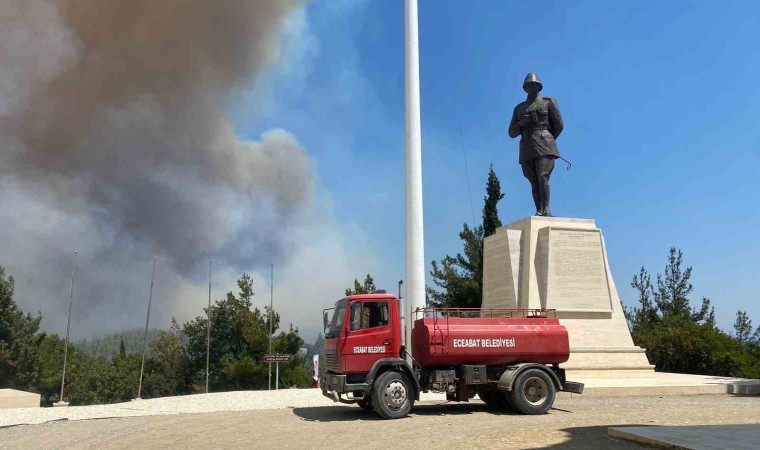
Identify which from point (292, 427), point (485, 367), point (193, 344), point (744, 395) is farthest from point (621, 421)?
point (193, 344)

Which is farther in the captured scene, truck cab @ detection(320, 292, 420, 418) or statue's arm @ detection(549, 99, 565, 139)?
statue's arm @ detection(549, 99, 565, 139)

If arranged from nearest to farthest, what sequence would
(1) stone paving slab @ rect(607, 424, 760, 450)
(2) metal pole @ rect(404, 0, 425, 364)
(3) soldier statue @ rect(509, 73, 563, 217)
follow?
1. (1) stone paving slab @ rect(607, 424, 760, 450)
2. (2) metal pole @ rect(404, 0, 425, 364)
3. (3) soldier statue @ rect(509, 73, 563, 217)

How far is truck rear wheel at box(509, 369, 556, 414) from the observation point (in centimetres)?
1523

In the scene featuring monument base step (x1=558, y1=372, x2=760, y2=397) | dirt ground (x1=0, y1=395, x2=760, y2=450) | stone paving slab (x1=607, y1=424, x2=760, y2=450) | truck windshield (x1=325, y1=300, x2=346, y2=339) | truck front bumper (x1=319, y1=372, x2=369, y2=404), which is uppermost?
truck windshield (x1=325, y1=300, x2=346, y2=339)

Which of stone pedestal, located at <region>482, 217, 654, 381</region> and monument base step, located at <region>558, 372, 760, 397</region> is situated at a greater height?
stone pedestal, located at <region>482, 217, 654, 381</region>

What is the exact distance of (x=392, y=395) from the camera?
14586 millimetres

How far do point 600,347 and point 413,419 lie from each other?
1230 cm

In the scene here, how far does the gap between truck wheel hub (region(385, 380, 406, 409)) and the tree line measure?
39014 mm

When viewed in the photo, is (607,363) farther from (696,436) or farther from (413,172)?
(696,436)

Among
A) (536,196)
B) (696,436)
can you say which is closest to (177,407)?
(696,436)

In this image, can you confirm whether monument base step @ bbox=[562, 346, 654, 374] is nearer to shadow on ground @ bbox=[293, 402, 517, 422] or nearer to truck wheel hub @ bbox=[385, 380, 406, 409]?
shadow on ground @ bbox=[293, 402, 517, 422]

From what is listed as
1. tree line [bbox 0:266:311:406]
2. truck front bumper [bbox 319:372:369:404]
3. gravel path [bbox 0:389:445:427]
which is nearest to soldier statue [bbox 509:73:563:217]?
gravel path [bbox 0:389:445:427]

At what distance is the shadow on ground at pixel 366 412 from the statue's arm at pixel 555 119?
14128 mm

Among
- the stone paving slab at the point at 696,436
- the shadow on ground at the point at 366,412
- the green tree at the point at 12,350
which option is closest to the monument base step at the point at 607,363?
the shadow on ground at the point at 366,412
